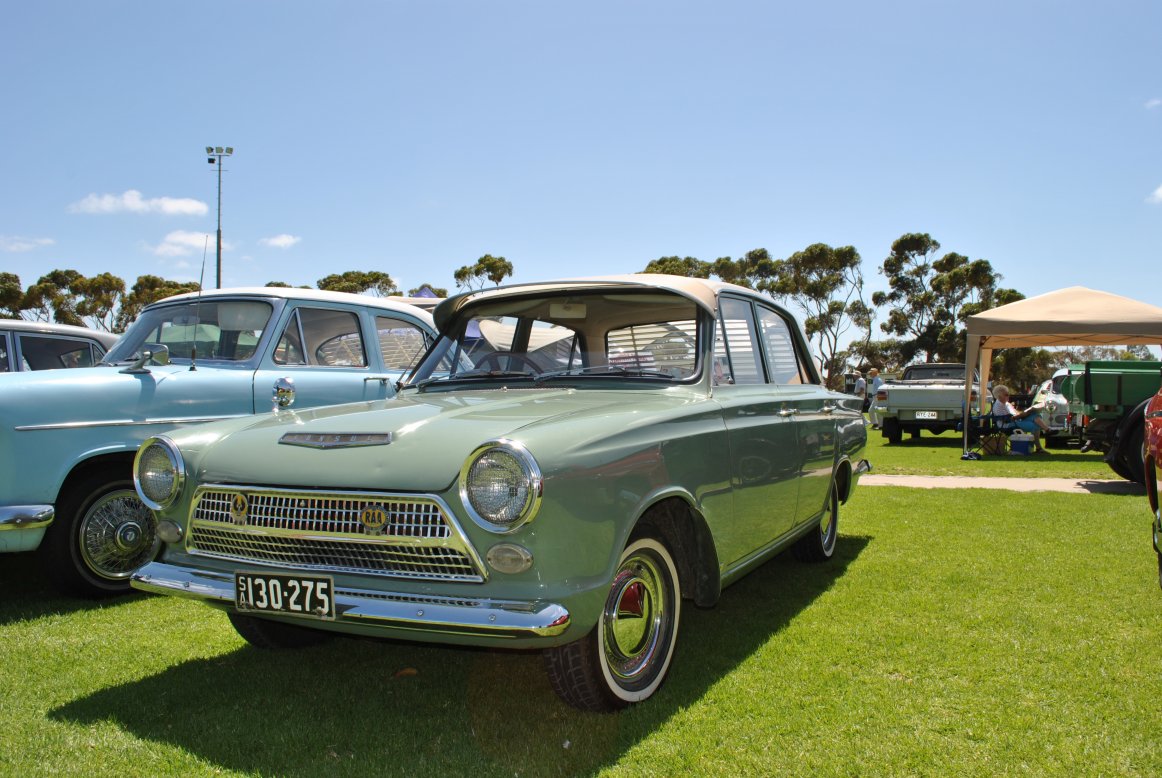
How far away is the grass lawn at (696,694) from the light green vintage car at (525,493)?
287 millimetres

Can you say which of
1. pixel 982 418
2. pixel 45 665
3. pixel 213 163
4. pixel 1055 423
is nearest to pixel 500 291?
pixel 213 163

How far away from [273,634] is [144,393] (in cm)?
197

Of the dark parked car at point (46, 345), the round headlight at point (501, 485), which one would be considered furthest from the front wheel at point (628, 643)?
the dark parked car at point (46, 345)

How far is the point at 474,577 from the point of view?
2.73 meters

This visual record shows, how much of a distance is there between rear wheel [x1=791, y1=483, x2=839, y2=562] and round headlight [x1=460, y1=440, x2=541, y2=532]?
3.25 m

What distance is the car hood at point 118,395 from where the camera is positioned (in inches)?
182

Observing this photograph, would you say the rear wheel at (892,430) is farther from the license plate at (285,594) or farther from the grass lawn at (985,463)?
the license plate at (285,594)

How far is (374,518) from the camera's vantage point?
285 centimetres

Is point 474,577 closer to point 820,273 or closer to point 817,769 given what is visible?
point 817,769

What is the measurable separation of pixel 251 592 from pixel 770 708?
1.94m

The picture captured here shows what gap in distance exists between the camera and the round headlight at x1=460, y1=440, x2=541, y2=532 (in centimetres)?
268

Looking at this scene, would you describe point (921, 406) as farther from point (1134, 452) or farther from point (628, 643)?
point (628, 643)

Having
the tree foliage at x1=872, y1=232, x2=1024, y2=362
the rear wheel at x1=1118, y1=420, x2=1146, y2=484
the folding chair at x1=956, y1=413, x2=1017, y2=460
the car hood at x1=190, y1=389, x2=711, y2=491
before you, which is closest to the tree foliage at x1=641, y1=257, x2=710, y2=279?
the tree foliage at x1=872, y1=232, x2=1024, y2=362

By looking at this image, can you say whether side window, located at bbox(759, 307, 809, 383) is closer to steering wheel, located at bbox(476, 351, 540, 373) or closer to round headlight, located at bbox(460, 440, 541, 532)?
steering wheel, located at bbox(476, 351, 540, 373)
